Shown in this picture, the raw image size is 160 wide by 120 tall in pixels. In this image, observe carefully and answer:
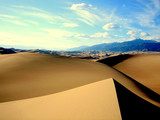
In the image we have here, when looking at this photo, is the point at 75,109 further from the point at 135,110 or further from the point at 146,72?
the point at 146,72

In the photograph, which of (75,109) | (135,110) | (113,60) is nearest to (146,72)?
(113,60)

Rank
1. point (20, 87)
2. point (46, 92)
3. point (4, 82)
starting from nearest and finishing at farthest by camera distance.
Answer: point (46, 92)
point (20, 87)
point (4, 82)

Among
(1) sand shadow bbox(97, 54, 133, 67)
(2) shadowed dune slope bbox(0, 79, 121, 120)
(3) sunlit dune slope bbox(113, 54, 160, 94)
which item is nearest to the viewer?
(2) shadowed dune slope bbox(0, 79, 121, 120)

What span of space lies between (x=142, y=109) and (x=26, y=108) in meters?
5.36

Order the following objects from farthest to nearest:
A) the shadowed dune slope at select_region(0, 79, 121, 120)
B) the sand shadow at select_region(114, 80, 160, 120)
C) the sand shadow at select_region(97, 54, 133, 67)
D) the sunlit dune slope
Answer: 1. the sand shadow at select_region(97, 54, 133, 67)
2. the sunlit dune slope
3. the sand shadow at select_region(114, 80, 160, 120)
4. the shadowed dune slope at select_region(0, 79, 121, 120)

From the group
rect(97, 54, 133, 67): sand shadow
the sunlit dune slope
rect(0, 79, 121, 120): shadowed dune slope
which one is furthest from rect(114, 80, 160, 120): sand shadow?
rect(97, 54, 133, 67): sand shadow

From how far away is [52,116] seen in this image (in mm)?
4082

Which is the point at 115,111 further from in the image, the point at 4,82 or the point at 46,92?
the point at 4,82

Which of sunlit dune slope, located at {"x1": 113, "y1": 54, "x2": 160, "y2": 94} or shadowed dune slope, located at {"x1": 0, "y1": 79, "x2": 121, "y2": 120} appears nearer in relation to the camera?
shadowed dune slope, located at {"x1": 0, "y1": 79, "x2": 121, "y2": 120}

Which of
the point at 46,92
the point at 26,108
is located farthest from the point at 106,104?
the point at 46,92

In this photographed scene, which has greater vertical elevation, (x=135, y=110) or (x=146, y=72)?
(x=135, y=110)

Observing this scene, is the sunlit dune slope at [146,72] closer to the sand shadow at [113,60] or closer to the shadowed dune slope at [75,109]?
the sand shadow at [113,60]

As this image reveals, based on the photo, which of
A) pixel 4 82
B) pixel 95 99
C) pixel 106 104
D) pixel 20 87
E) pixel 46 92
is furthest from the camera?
pixel 4 82

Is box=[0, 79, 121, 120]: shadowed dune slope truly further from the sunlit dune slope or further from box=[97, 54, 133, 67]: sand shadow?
box=[97, 54, 133, 67]: sand shadow
